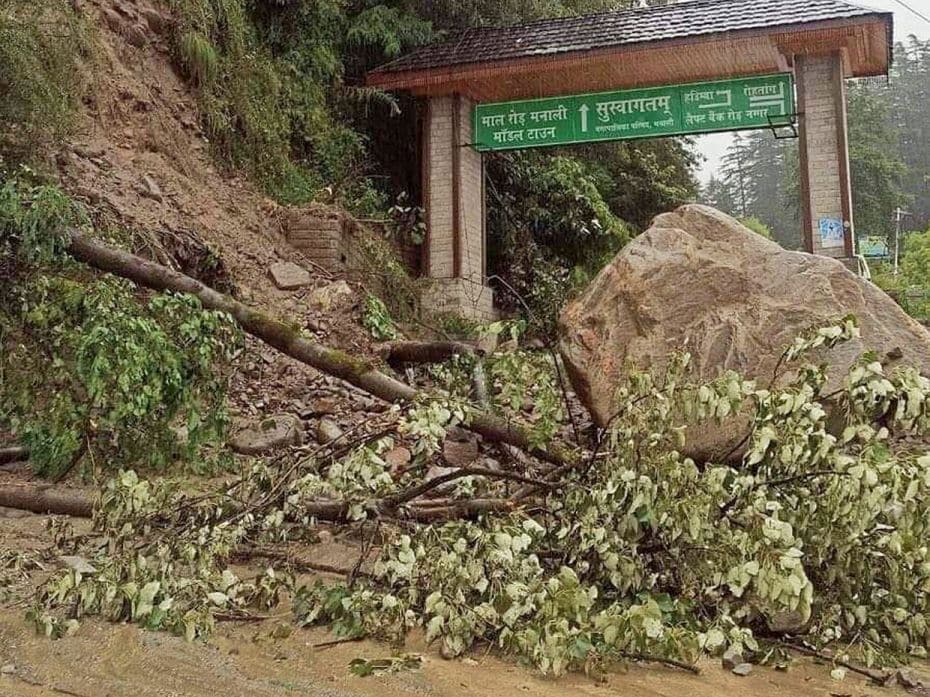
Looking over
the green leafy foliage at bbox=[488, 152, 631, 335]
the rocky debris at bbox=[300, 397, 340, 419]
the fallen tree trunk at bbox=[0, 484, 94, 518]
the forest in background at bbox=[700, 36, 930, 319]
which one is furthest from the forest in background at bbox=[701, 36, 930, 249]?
the fallen tree trunk at bbox=[0, 484, 94, 518]

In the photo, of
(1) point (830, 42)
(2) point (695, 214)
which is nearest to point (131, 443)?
(2) point (695, 214)

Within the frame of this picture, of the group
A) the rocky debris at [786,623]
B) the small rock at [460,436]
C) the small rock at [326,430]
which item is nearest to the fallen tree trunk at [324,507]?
the rocky debris at [786,623]

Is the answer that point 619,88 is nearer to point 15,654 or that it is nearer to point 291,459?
point 291,459

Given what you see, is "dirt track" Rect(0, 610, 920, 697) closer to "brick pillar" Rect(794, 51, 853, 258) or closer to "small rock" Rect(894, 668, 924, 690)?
"small rock" Rect(894, 668, 924, 690)

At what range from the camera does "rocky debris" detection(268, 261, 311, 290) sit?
8.29m

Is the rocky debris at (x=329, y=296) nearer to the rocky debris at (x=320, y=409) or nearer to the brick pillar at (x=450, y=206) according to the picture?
the rocky debris at (x=320, y=409)

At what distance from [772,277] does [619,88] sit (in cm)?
583

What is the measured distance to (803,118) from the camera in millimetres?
9219

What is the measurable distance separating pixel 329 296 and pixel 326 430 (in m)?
2.65

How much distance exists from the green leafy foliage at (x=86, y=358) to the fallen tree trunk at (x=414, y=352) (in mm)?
2171

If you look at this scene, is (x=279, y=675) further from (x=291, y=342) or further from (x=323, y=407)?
(x=323, y=407)

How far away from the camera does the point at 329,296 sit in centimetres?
821

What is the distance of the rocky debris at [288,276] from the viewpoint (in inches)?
326

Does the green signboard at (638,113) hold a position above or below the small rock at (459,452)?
above
